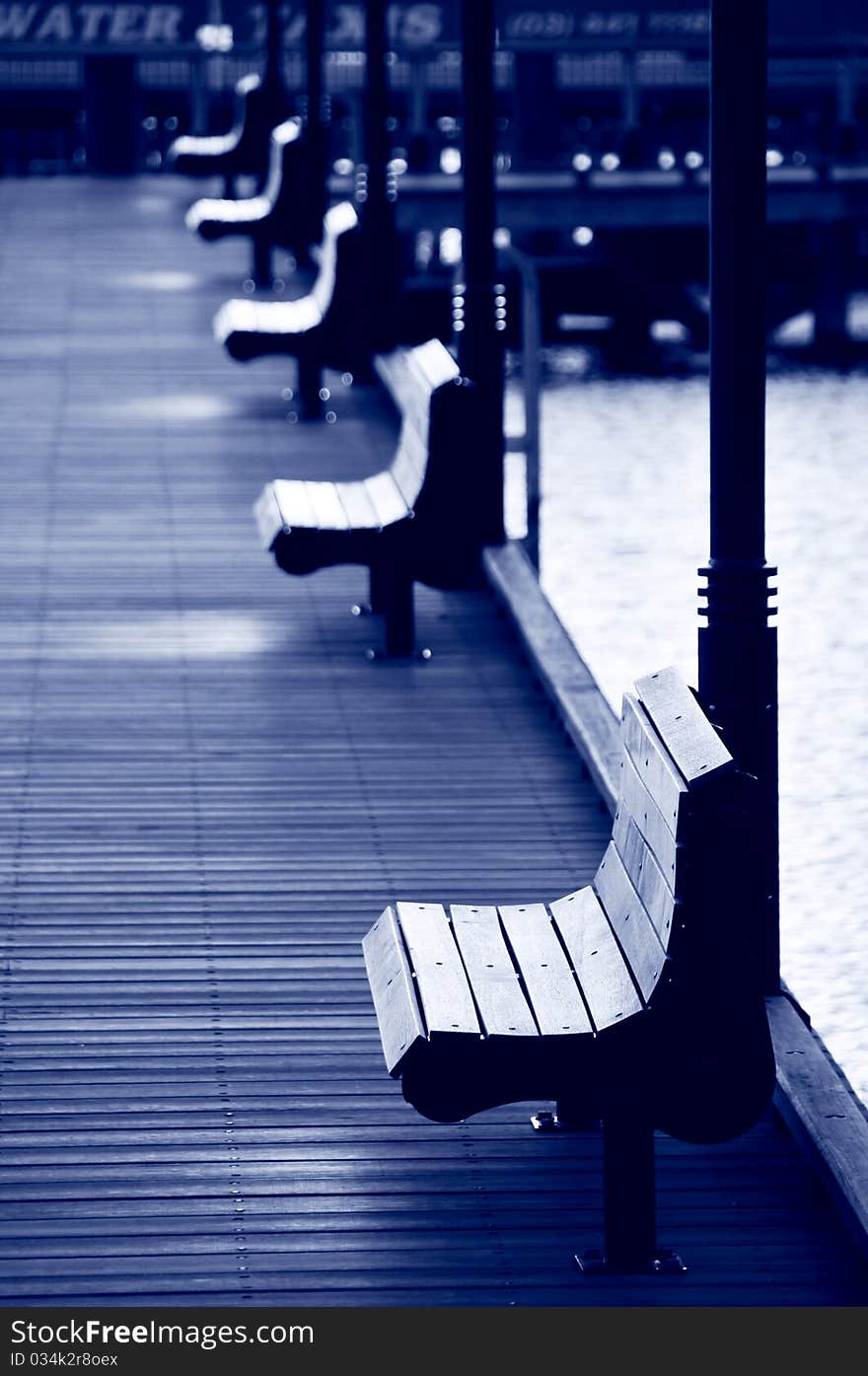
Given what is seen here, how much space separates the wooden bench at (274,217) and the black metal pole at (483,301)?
6.69 m

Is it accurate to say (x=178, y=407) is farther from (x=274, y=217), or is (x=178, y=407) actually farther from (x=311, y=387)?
(x=274, y=217)

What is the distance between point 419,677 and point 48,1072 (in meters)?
3.47

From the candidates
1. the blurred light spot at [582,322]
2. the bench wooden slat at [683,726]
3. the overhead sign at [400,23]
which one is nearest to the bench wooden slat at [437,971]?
the bench wooden slat at [683,726]

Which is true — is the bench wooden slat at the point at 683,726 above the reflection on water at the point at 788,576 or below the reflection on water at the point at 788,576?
above

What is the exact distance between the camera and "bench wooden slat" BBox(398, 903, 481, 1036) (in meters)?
4.29

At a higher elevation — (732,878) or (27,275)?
(732,878)

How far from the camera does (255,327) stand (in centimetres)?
1275

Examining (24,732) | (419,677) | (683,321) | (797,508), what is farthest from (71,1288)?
(683,321)

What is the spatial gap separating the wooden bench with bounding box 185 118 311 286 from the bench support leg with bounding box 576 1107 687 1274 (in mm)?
12772

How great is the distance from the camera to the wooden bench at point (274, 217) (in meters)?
16.5

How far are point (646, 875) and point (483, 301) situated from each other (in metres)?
5.79

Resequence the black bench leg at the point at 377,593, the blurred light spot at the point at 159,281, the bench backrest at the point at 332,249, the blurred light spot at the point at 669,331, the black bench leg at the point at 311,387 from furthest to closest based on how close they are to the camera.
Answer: the blurred light spot at the point at 669,331 → the blurred light spot at the point at 159,281 → the black bench leg at the point at 311,387 → the bench backrest at the point at 332,249 → the black bench leg at the point at 377,593

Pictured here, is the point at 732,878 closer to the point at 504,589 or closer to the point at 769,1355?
the point at 769,1355

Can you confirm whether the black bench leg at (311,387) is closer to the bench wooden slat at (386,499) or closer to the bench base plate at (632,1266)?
the bench wooden slat at (386,499)
